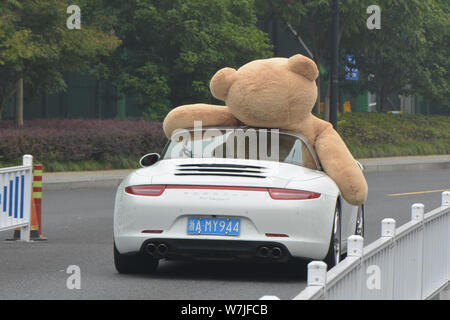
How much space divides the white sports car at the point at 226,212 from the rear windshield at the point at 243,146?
0.31 meters

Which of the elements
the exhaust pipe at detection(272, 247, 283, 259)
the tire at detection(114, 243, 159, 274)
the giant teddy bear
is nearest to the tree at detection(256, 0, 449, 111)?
the giant teddy bear

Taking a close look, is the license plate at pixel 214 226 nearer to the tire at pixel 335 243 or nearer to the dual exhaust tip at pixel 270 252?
the dual exhaust tip at pixel 270 252

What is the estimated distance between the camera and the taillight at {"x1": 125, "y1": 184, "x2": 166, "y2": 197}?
8148mm

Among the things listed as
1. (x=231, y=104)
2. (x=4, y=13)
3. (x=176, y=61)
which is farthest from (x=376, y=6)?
(x=231, y=104)

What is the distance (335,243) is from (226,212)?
1095mm

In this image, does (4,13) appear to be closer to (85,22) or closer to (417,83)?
(85,22)

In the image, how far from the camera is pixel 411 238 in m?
6.68

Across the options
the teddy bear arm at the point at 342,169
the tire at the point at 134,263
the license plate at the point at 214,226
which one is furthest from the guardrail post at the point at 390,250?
the tire at the point at 134,263

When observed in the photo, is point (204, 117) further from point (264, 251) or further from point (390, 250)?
point (390, 250)

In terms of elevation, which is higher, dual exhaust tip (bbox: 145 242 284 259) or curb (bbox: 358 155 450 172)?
dual exhaust tip (bbox: 145 242 284 259)

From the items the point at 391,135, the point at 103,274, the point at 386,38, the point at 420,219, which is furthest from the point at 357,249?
the point at 386,38

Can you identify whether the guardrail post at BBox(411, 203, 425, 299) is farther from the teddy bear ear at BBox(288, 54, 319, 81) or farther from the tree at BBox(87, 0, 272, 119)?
the tree at BBox(87, 0, 272, 119)

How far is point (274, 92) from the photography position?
360 inches
